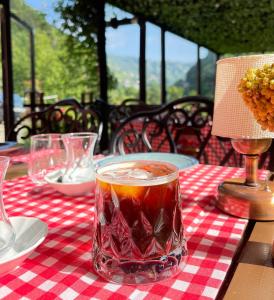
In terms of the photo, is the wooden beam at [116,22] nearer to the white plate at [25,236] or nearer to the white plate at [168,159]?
the white plate at [168,159]

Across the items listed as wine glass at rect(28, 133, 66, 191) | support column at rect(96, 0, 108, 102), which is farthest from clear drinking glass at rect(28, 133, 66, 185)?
support column at rect(96, 0, 108, 102)

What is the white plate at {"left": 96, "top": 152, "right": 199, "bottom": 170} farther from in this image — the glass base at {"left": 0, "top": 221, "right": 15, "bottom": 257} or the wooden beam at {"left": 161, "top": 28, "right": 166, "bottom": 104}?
the wooden beam at {"left": 161, "top": 28, "right": 166, "bottom": 104}

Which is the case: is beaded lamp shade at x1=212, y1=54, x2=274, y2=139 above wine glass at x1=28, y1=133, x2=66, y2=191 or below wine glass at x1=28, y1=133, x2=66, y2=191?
above

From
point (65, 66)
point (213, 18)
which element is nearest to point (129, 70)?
point (65, 66)

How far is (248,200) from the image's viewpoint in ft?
1.99

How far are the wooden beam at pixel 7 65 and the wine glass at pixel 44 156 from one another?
2555 mm

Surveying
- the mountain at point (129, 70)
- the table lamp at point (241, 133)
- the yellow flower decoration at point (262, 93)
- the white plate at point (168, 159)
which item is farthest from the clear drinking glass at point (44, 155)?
the mountain at point (129, 70)

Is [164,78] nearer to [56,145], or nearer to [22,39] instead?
[22,39]

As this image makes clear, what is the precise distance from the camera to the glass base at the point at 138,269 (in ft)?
1.28

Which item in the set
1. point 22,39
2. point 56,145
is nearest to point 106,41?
point 22,39

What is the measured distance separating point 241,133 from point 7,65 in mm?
3143

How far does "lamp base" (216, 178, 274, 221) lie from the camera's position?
59 centimetres

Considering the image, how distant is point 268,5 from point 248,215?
20.5 feet

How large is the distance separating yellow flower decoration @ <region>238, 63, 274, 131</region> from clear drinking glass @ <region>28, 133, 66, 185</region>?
1.64 feet
